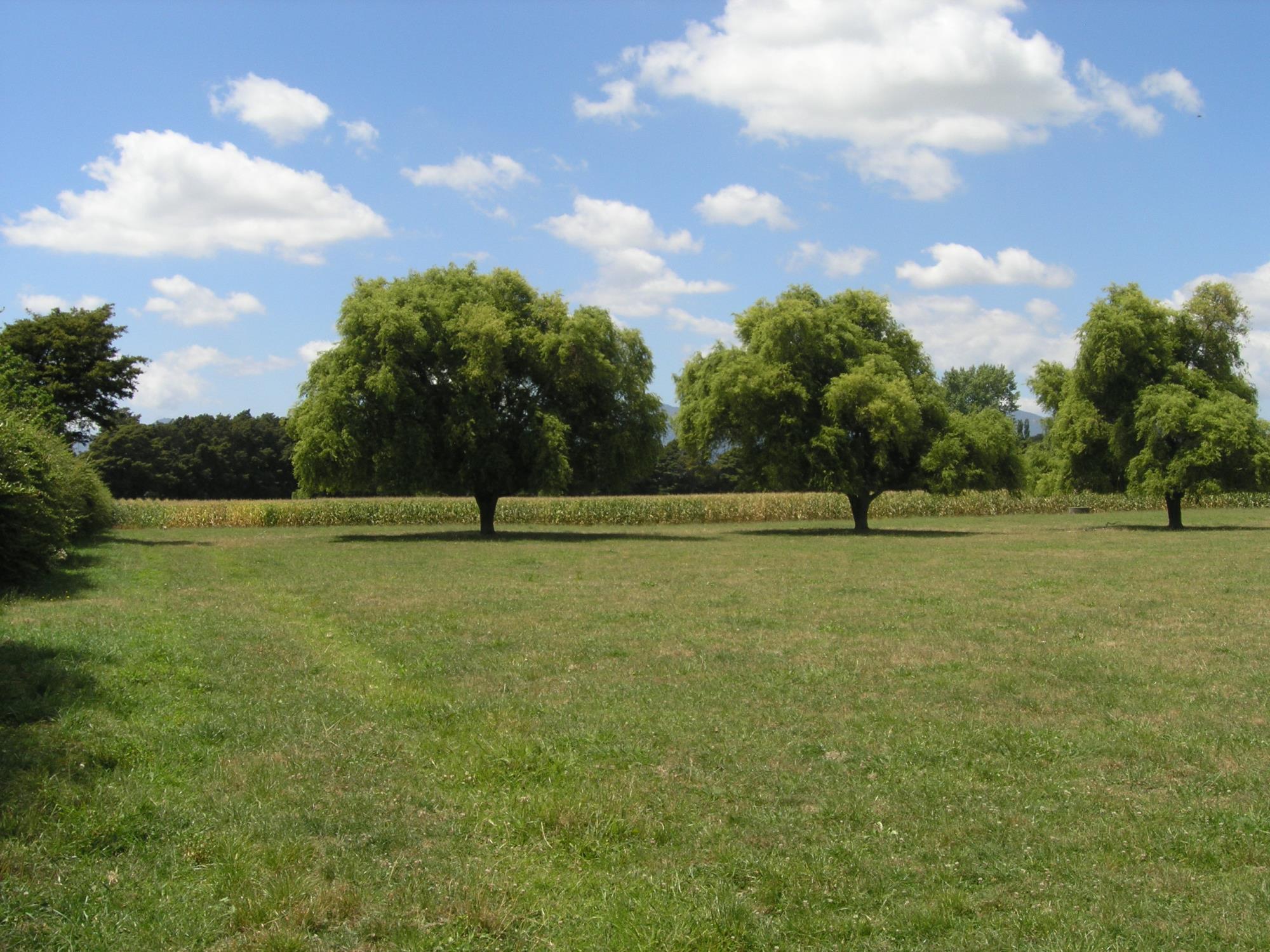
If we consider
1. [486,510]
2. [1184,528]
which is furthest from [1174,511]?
[486,510]

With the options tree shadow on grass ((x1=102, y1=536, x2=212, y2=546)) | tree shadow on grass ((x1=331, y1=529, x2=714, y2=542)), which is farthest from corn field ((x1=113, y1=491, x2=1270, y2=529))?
tree shadow on grass ((x1=331, y1=529, x2=714, y2=542))

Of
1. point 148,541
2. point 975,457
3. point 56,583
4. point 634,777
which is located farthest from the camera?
point 975,457

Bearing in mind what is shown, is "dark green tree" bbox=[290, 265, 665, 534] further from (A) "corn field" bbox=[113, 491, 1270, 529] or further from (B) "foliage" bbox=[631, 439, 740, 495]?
(B) "foliage" bbox=[631, 439, 740, 495]

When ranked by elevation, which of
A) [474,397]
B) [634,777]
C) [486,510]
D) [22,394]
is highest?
[474,397]

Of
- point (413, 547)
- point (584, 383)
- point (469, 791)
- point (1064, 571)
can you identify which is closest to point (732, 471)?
point (584, 383)

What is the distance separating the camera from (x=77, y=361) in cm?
4191

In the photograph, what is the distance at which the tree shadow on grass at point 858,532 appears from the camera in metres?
43.0

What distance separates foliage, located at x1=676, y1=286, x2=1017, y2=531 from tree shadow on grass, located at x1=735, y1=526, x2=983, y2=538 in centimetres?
176

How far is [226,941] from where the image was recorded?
490 centimetres

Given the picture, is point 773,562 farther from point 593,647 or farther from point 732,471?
point 732,471

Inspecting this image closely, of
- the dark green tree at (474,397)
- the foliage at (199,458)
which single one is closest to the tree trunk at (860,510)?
the dark green tree at (474,397)

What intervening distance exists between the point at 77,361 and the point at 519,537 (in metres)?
20.2

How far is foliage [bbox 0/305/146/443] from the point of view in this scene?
40781 mm

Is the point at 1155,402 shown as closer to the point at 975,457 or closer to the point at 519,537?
the point at 975,457
